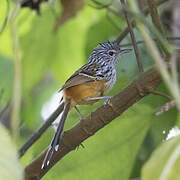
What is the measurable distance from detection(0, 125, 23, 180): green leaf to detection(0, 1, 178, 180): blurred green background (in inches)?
53.9

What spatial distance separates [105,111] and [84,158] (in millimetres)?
528

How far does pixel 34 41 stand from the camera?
3.49m

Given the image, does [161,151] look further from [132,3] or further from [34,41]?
[34,41]

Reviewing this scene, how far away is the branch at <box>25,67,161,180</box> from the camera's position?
70.1 inches

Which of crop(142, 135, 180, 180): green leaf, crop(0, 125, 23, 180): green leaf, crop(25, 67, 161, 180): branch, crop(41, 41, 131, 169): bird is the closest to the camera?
crop(0, 125, 23, 180): green leaf

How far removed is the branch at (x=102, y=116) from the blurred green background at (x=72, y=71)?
127mm

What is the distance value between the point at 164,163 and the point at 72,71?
2.71 meters

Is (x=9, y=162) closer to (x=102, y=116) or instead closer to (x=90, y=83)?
(x=102, y=116)

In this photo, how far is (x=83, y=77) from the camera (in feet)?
11.3

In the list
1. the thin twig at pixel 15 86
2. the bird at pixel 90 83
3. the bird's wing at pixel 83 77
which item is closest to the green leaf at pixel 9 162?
the thin twig at pixel 15 86

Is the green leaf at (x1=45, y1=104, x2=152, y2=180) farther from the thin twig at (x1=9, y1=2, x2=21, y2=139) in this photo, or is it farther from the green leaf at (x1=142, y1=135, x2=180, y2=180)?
the thin twig at (x1=9, y1=2, x2=21, y2=139)

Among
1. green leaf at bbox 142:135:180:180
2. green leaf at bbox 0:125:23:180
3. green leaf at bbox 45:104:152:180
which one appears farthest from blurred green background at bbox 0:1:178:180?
green leaf at bbox 0:125:23:180

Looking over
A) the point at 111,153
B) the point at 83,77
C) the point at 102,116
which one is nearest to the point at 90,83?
the point at 83,77

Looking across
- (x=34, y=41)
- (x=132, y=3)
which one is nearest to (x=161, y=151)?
(x=132, y=3)
